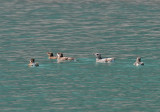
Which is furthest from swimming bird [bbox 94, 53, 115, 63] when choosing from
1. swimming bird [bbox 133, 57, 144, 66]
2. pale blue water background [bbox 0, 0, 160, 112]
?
swimming bird [bbox 133, 57, 144, 66]

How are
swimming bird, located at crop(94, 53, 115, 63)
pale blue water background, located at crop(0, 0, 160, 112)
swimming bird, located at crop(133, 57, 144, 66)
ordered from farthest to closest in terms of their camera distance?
swimming bird, located at crop(94, 53, 115, 63) → swimming bird, located at crop(133, 57, 144, 66) → pale blue water background, located at crop(0, 0, 160, 112)

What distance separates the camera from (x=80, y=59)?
54.5 meters

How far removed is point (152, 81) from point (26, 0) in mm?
59809

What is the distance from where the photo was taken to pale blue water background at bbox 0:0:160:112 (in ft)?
138

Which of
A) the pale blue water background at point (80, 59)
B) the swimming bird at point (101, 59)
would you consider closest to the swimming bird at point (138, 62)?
the pale blue water background at point (80, 59)

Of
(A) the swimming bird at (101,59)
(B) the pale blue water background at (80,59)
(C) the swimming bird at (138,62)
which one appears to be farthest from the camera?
(A) the swimming bird at (101,59)

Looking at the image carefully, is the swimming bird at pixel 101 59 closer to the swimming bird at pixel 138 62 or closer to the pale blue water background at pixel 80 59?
the pale blue water background at pixel 80 59

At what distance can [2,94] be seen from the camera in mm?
43781

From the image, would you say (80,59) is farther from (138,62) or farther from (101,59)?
(138,62)

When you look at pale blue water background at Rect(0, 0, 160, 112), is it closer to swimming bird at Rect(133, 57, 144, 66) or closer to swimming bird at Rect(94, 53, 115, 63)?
swimming bird at Rect(94, 53, 115, 63)

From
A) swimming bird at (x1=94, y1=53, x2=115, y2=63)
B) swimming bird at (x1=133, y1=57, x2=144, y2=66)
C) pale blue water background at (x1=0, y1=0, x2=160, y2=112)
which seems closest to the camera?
pale blue water background at (x1=0, y1=0, x2=160, y2=112)

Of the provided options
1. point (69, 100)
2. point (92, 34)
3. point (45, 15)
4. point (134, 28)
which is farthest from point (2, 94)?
point (45, 15)

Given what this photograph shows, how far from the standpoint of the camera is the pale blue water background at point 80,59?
4203 centimetres

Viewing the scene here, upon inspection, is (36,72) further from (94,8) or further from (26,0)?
(26,0)
